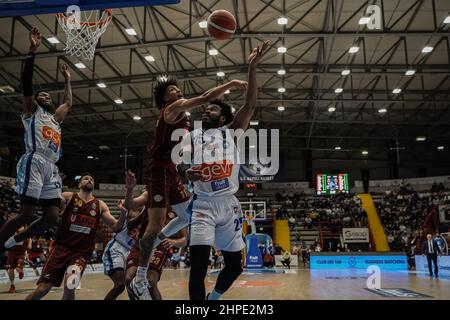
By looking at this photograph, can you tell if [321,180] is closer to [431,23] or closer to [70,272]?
[431,23]

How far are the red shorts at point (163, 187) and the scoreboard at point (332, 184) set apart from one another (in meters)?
28.1

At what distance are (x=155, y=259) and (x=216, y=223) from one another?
1.43 m

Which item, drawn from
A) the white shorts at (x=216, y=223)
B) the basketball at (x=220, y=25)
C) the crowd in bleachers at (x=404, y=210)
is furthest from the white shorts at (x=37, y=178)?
the crowd in bleachers at (x=404, y=210)

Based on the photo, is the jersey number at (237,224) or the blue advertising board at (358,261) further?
the blue advertising board at (358,261)

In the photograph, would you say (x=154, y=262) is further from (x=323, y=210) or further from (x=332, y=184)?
(x=332, y=184)

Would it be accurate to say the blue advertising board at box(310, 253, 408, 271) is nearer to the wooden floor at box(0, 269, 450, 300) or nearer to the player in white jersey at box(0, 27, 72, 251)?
the wooden floor at box(0, 269, 450, 300)

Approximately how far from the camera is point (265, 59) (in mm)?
21281

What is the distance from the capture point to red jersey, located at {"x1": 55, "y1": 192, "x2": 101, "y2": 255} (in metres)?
5.07

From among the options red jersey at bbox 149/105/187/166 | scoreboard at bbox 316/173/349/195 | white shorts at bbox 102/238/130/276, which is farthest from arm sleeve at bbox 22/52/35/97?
scoreboard at bbox 316/173/349/195

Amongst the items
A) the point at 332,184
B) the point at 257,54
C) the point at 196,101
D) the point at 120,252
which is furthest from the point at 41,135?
the point at 332,184

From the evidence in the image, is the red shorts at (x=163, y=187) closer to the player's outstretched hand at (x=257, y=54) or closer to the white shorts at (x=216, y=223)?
the white shorts at (x=216, y=223)

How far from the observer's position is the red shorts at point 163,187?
164 inches

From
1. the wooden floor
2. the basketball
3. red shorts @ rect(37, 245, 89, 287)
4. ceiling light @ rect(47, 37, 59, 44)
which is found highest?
ceiling light @ rect(47, 37, 59, 44)

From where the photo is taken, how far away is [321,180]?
104ft
